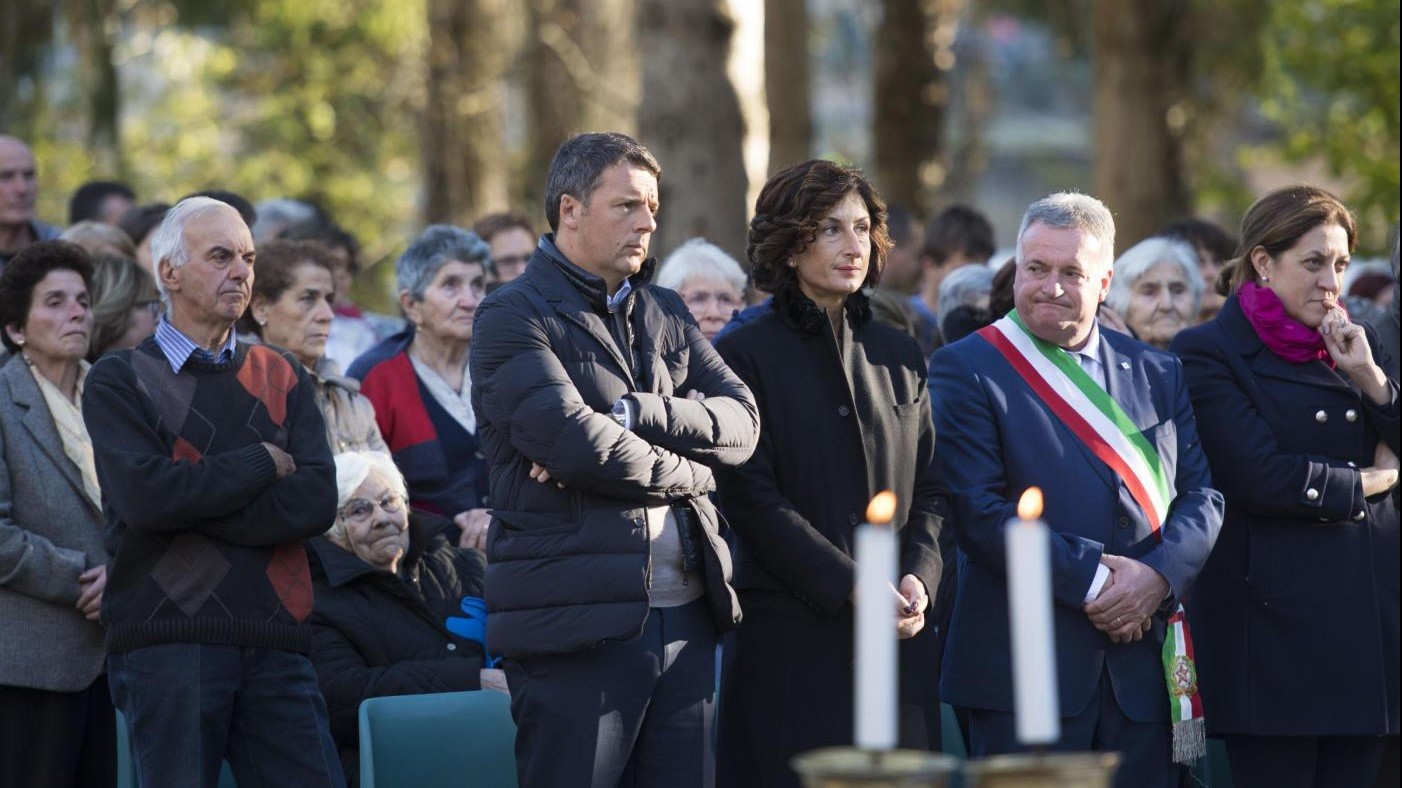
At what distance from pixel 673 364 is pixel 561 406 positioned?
0.49 meters

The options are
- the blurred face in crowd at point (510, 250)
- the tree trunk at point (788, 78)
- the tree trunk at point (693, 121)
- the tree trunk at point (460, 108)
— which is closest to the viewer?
the blurred face in crowd at point (510, 250)

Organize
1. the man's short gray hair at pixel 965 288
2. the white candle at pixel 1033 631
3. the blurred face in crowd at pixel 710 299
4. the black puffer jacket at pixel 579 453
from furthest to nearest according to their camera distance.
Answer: the man's short gray hair at pixel 965 288 < the blurred face in crowd at pixel 710 299 < the black puffer jacket at pixel 579 453 < the white candle at pixel 1033 631

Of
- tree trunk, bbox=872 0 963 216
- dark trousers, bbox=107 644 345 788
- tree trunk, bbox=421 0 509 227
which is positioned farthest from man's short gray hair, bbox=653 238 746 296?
tree trunk, bbox=421 0 509 227

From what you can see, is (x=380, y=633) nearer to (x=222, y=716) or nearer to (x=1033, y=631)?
(x=222, y=716)

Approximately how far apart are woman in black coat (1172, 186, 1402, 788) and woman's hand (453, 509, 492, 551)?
7.88 feet

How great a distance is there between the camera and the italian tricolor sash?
498 centimetres

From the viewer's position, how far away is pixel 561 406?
14.8 feet

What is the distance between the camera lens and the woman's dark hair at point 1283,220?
18.0 feet

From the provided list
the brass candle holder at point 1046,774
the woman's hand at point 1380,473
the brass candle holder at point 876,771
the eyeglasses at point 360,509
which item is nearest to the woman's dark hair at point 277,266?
the eyeglasses at point 360,509

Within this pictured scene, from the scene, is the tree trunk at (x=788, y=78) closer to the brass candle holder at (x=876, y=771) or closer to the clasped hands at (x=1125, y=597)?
the clasped hands at (x=1125, y=597)

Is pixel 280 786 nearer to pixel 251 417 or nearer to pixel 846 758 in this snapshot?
pixel 251 417

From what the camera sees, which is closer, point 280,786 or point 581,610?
point 581,610

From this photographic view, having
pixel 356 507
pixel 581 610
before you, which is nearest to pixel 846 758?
pixel 581 610

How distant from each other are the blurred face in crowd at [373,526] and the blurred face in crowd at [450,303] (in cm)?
117
